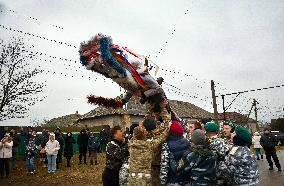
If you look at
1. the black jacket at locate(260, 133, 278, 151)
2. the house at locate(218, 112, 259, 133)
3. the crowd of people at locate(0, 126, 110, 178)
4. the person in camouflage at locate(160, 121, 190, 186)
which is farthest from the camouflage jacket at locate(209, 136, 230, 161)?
the house at locate(218, 112, 259, 133)

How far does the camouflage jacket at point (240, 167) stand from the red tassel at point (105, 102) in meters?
2.04

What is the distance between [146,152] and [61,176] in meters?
10.2

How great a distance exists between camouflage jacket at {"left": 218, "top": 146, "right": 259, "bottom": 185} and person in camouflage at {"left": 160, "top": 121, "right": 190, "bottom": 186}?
652 millimetres

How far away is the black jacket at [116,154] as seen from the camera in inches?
242

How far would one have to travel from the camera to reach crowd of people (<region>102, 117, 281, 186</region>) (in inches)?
203

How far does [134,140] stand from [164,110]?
870mm

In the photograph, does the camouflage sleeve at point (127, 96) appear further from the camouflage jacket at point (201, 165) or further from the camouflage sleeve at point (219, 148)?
the camouflage sleeve at point (219, 148)

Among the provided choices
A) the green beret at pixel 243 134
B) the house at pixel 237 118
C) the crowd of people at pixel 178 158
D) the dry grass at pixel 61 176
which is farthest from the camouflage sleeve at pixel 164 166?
the house at pixel 237 118

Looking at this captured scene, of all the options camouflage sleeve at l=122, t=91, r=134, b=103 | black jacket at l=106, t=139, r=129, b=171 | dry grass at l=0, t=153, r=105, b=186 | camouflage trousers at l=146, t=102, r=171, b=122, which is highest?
camouflage sleeve at l=122, t=91, r=134, b=103

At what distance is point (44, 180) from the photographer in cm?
1407

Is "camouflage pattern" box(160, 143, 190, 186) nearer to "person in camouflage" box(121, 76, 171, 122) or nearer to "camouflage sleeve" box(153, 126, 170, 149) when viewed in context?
"camouflage sleeve" box(153, 126, 170, 149)

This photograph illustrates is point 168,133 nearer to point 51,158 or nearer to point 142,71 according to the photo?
point 142,71

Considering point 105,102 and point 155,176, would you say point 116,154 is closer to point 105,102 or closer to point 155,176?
point 155,176

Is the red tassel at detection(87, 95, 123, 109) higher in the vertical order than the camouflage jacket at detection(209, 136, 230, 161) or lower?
higher
